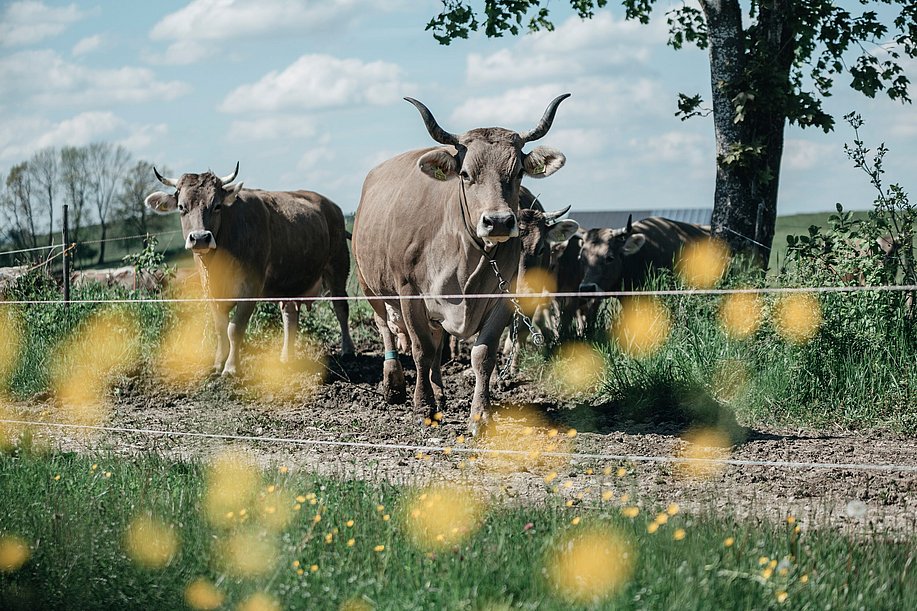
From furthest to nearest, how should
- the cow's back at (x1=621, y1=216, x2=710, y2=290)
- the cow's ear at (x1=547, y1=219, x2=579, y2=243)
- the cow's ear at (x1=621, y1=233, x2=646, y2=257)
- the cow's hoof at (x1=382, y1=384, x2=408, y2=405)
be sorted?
the cow's back at (x1=621, y1=216, x2=710, y2=290) < the cow's ear at (x1=621, y1=233, x2=646, y2=257) < the cow's ear at (x1=547, y1=219, x2=579, y2=243) < the cow's hoof at (x1=382, y1=384, x2=408, y2=405)

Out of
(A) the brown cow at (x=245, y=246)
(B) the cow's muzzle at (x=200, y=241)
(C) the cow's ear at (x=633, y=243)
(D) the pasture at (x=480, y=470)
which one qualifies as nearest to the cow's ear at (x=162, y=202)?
(A) the brown cow at (x=245, y=246)

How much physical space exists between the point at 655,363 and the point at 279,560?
5286mm

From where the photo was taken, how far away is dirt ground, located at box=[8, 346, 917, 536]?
566 centimetres

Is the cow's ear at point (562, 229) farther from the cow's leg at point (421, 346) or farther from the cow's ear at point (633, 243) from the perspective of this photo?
the cow's leg at point (421, 346)

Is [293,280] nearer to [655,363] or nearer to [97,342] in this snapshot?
[97,342]

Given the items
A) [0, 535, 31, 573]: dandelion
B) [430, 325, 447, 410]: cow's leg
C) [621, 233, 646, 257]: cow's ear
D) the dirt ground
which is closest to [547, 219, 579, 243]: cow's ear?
the dirt ground

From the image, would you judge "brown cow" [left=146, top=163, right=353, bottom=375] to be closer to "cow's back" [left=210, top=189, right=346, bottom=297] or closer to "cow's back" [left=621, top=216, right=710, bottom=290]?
"cow's back" [left=210, top=189, right=346, bottom=297]

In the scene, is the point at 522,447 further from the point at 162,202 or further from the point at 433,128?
the point at 162,202

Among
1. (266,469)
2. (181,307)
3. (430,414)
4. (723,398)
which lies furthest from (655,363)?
(181,307)

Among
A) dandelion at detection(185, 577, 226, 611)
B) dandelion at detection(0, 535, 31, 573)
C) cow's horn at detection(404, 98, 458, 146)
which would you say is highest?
cow's horn at detection(404, 98, 458, 146)

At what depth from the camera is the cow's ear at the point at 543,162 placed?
801 cm

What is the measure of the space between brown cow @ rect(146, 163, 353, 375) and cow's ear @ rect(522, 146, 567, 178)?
3950 mm

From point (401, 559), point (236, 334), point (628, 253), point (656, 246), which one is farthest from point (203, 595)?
point (656, 246)

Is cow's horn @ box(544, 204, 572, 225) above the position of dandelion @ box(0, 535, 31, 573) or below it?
above
